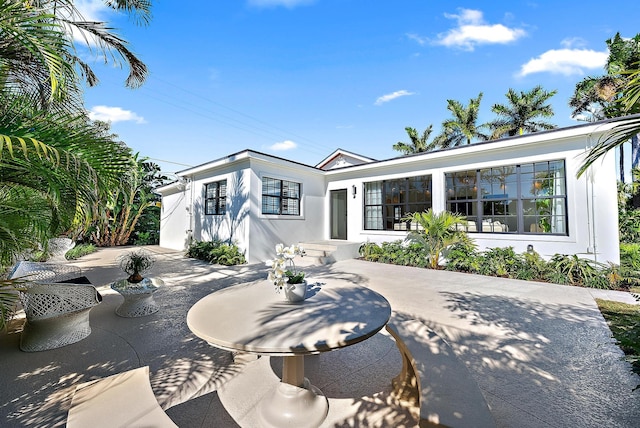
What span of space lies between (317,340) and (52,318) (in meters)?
3.19

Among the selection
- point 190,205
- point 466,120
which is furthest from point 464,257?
point 466,120

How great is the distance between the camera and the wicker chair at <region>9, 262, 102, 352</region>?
110 inches

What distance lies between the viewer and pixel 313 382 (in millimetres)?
2373

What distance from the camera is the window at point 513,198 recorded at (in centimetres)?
673

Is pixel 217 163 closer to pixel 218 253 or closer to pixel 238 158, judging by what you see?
pixel 238 158

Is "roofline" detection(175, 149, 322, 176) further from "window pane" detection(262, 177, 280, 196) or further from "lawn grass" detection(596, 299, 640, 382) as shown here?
"lawn grass" detection(596, 299, 640, 382)

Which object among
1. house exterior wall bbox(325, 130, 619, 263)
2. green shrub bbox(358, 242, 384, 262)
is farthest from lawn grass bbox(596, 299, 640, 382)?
green shrub bbox(358, 242, 384, 262)

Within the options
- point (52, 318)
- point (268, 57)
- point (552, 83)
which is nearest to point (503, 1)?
point (268, 57)

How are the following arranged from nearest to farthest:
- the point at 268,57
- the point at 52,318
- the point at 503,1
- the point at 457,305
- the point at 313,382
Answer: the point at 313,382 → the point at 52,318 → the point at 457,305 → the point at 503,1 → the point at 268,57

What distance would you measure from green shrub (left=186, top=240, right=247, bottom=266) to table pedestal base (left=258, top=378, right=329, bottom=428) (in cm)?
638

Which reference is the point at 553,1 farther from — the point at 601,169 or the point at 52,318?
the point at 52,318

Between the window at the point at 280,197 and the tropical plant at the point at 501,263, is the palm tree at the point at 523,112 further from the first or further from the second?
the window at the point at 280,197

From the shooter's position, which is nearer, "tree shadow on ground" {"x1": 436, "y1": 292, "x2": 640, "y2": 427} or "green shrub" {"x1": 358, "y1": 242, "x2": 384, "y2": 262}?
"tree shadow on ground" {"x1": 436, "y1": 292, "x2": 640, "y2": 427}

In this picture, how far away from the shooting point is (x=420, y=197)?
8898 millimetres
